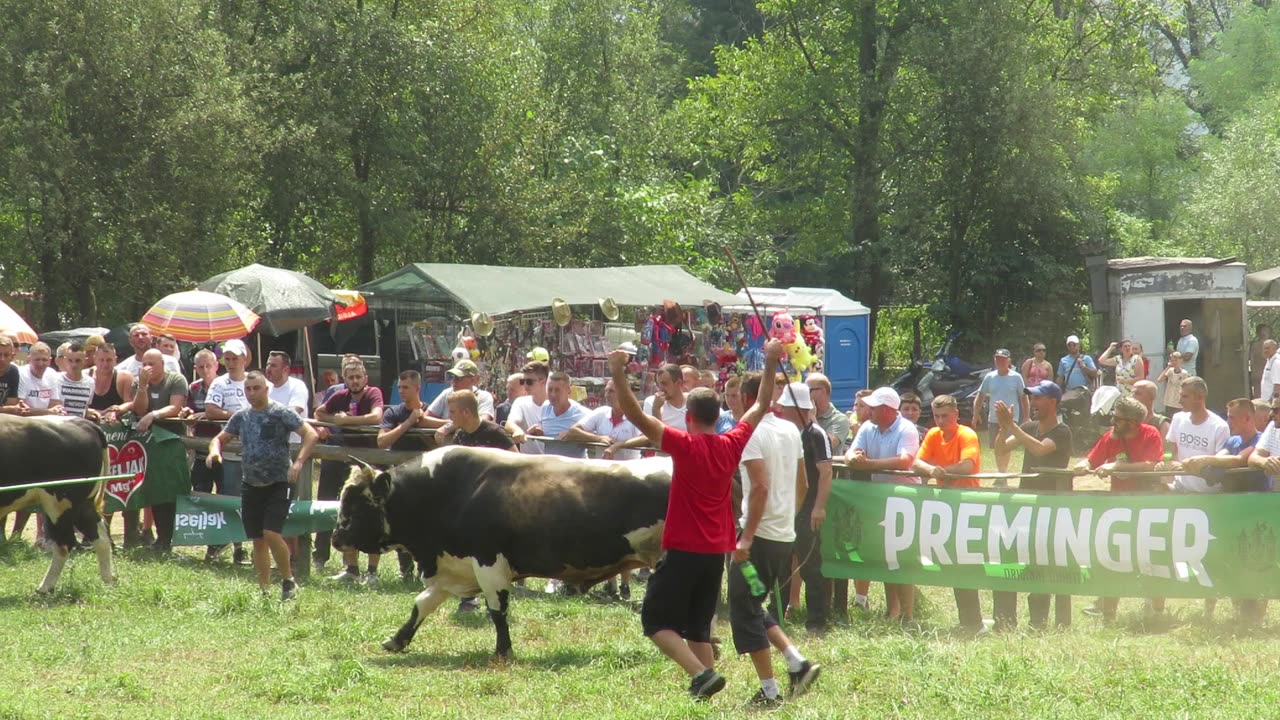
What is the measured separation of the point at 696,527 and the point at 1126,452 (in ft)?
15.6

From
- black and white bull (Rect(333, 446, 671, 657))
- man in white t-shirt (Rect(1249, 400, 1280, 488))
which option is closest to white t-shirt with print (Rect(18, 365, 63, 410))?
black and white bull (Rect(333, 446, 671, 657))

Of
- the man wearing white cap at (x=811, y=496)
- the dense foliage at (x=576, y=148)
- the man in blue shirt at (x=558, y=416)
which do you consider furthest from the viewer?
the dense foliage at (x=576, y=148)

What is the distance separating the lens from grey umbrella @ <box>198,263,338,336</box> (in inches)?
781

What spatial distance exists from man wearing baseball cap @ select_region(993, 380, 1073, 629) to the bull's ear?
4485mm

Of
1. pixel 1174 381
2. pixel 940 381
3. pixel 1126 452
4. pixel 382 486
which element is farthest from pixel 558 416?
pixel 940 381

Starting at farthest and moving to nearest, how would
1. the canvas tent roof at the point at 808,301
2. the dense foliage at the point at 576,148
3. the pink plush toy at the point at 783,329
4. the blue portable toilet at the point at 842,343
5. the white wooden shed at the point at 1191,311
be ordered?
1. the blue portable toilet at the point at 842,343
2. the canvas tent roof at the point at 808,301
3. the white wooden shed at the point at 1191,311
4. the dense foliage at the point at 576,148
5. the pink plush toy at the point at 783,329

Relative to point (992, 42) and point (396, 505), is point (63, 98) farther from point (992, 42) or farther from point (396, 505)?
point (992, 42)

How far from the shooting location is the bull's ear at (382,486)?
9484 millimetres

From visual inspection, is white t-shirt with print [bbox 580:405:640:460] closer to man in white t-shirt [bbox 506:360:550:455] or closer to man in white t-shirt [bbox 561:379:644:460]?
man in white t-shirt [bbox 561:379:644:460]

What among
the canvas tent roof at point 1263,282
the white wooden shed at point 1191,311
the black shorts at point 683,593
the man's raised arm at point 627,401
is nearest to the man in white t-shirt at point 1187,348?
the white wooden shed at point 1191,311

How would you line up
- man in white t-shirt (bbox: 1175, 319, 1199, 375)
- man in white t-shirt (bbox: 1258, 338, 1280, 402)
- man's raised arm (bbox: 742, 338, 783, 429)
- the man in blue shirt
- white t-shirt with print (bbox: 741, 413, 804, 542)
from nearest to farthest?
man's raised arm (bbox: 742, 338, 783, 429) → white t-shirt with print (bbox: 741, 413, 804, 542) → the man in blue shirt → man in white t-shirt (bbox: 1258, 338, 1280, 402) → man in white t-shirt (bbox: 1175, 319, 1199, 375)

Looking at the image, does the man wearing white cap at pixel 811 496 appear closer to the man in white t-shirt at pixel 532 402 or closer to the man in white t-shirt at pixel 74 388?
the man in white t-shirt at pixel 532 402

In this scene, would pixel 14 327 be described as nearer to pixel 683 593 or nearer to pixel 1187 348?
pixel 683 593

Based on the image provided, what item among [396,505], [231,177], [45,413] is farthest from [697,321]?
[396,505]
